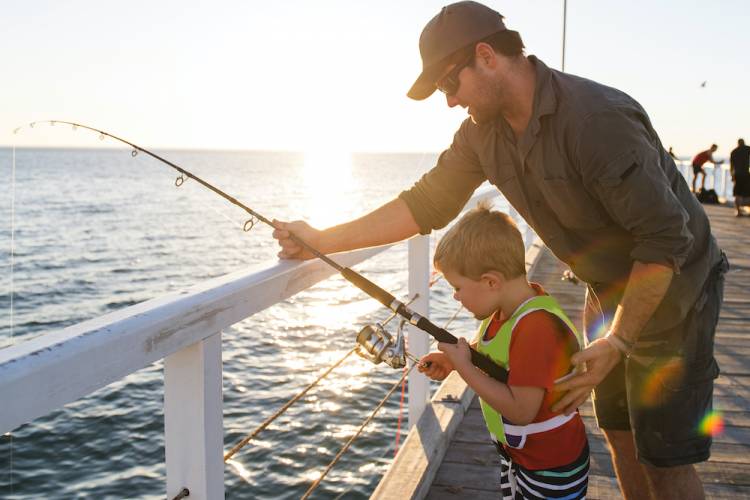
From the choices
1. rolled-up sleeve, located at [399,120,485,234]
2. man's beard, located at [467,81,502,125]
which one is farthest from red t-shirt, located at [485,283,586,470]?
rolled-up sleeve, located at [399,120,485,234]

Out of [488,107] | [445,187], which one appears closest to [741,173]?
[445,187]

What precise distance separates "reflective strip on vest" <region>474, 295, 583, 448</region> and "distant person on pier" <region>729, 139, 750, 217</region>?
48.0 ft

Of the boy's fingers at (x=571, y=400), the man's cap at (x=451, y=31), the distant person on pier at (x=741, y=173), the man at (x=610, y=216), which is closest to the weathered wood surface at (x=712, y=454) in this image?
the man at (x=610, y=216)

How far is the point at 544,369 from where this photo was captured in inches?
73.9

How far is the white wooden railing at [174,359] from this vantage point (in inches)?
43.0

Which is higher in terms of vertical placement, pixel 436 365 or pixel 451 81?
pixel 451 81

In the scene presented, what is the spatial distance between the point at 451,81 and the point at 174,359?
1.03m

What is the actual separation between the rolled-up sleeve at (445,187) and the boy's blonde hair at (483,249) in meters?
0.55

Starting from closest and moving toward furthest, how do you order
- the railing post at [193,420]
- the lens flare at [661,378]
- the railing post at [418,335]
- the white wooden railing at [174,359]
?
the white wooden railing at [174,359] → the railing post at [193,420] → the lens flare at [661,378] → the railing post at [418,335]

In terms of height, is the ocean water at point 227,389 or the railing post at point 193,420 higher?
the railing post at point 193,420

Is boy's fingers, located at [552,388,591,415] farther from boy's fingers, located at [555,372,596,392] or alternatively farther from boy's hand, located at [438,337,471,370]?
boy's hand, located at [438,337,471,370]

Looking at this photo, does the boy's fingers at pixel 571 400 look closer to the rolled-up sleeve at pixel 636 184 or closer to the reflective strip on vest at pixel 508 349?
the reflective strip on vest at pixel 508 349

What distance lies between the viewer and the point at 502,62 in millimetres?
2045

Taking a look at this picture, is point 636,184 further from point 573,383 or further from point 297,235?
point 297,235
